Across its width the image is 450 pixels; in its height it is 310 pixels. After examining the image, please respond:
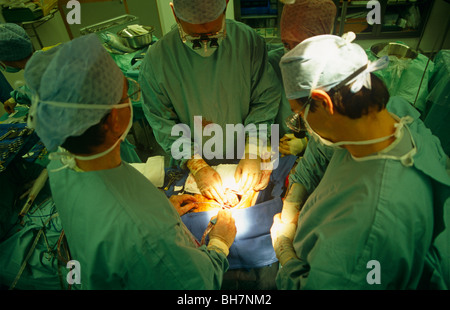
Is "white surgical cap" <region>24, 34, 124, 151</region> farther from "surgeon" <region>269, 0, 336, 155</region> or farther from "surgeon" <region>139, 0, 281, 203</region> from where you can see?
"surgeon" <region>269, 0, 336, 155</region>

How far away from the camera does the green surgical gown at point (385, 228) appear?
3.11 feet

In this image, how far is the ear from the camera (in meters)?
1.03

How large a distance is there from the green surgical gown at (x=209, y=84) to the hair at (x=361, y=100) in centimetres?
102

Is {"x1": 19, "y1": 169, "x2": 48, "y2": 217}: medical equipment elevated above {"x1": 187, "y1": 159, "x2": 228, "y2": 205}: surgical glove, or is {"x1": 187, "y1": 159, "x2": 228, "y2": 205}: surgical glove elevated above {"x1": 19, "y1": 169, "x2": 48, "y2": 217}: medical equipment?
{"x1": 187, "y1": 159, "x2": 228, "y2": 205}: surgical glove

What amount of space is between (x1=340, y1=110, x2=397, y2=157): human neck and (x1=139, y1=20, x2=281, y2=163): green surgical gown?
1.06 m

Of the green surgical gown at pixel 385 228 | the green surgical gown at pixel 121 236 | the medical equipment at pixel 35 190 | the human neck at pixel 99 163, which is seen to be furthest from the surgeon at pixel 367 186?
the medical equipment at pixel 35 190

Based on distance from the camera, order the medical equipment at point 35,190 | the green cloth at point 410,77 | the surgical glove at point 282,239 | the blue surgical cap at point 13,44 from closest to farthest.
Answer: the surgical glove at point 282,239
the medical equipment at point 35,190
the blue surgical cap at point 13,44
the green cloth at point 410,77

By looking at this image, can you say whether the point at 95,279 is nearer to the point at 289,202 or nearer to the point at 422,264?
the point at 289,202

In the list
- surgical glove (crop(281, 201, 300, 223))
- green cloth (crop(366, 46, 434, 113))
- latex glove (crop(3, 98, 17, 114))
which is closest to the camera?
surgical glove (crop(281, 201, 300, 223))

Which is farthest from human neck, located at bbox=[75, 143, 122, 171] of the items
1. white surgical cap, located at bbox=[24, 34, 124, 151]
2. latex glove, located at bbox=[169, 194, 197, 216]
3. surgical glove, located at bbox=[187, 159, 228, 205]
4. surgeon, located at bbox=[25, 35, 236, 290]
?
surgical glove, located at bbox=[187, 159, 228, 205]

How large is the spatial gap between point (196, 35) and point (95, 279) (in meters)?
1.49

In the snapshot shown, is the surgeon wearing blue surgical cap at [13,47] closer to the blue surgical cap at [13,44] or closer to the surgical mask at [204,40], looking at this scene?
the blue surgical cap at [13,44]

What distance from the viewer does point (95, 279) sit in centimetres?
102

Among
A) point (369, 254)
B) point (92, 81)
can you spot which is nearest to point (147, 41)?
point (92, 81)
